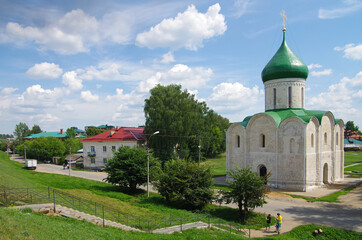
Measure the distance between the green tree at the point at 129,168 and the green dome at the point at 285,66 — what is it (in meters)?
16.6

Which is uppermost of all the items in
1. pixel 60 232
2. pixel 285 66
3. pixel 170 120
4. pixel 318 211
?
pixel 285 66

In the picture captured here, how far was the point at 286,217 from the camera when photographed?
17.1 meters

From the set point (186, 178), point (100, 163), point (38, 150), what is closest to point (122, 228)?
point (186, 178)

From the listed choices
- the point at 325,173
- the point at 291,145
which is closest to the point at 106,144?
the point at 291,145

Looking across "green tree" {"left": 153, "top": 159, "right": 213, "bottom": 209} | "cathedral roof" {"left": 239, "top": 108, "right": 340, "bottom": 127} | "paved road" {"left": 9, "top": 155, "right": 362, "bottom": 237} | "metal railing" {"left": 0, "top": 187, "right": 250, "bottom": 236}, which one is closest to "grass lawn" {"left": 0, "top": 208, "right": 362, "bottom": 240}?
"metal railing" {"left": 0, "top": 187, "right": 250, "bottom": 236}

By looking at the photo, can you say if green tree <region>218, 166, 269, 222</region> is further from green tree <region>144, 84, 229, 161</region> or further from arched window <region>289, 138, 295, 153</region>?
green tree <region>144, 84, 229, 161</region>

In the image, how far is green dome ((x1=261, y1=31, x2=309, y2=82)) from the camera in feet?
89.5

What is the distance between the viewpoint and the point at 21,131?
3393 inches

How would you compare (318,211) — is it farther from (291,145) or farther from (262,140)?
(262,140)

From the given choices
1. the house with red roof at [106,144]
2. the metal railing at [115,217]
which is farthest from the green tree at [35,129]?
the metal railing at [115,217]

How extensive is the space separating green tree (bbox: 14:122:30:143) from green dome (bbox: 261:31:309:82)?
83.0 m

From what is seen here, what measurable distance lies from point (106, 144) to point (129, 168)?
1988 cm

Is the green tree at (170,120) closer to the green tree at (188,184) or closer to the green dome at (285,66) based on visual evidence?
the green dome at (285,66)

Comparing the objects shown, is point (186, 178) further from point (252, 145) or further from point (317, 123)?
point (317, 123)
